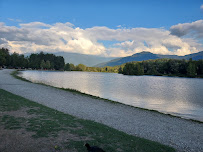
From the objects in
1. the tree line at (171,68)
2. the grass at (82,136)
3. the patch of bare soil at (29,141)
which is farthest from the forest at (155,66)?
the patch of bare soil at (29,141)

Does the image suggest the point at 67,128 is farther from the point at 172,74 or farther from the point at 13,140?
the point at 172,74

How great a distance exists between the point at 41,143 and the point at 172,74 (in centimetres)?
17673

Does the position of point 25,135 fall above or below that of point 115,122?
above

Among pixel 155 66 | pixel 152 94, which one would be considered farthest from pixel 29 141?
pixel 155 66

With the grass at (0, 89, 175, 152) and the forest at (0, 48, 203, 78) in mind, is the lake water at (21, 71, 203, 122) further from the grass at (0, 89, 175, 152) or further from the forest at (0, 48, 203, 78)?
the forest at (0, 48, 203, 78)

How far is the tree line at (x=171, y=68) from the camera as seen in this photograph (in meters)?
149

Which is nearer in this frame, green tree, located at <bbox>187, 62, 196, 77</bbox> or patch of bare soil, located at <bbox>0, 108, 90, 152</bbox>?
patch of bare soil, located at <bbox>0, 108, 90, 152</bbox>

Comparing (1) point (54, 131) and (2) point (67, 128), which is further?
(2) point (67, 128)

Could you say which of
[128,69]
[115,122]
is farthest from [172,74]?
[115,122]

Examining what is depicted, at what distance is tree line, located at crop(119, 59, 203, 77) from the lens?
149m

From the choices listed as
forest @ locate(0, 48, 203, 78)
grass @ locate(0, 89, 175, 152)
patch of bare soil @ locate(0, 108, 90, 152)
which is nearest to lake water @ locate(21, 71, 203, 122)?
grass @ locate(0, 89, 175, 152)

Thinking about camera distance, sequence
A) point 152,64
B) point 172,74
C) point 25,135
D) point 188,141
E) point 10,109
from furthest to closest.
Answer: point 152,64
point 172,74
point 10,109
point 188,141
point 25,135

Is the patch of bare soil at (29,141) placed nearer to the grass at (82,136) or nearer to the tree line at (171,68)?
the grass at (82,136)

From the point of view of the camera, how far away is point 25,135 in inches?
278
